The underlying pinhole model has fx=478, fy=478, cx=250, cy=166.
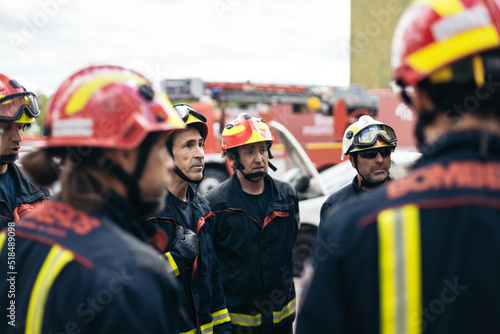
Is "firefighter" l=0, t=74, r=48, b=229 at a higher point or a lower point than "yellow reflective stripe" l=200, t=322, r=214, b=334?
higher

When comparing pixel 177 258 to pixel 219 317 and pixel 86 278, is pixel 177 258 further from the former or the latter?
pixel 86 278

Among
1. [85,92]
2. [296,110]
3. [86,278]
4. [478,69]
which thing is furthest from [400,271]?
[296,110]

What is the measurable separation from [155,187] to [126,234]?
215mm

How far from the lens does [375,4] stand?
31.2 m

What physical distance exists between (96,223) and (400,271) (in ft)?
→ 3.01

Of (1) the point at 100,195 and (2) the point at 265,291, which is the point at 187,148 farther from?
(1) the point at 100,195

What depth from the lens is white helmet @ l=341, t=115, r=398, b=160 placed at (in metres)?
4.36

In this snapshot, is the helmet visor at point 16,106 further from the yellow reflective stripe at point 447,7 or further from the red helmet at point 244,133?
the yellow reflective stripe at point 447,7

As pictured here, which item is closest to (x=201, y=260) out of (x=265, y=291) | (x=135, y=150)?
(x=265, y=291)

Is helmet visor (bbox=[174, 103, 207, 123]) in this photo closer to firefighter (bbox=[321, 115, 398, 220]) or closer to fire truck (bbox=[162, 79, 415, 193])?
firefighter (bbox=[321, 115, 398, 220])

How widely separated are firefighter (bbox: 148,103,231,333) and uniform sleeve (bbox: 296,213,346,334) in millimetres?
1879

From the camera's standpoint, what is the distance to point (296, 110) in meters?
16.8

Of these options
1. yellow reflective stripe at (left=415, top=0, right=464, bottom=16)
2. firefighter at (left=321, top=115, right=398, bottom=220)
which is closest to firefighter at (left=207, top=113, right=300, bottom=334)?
firefighter at (left=321, top=115, right=398, bottom=220)

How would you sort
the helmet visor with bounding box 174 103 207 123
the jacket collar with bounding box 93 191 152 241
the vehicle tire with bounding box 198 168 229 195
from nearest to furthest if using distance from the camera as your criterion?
the jacket collar with bounding box 93 191 152 241
the helmet visor with bounding box 174 103 207 123
the vehicle tire with bounding box 198 168 229 195
